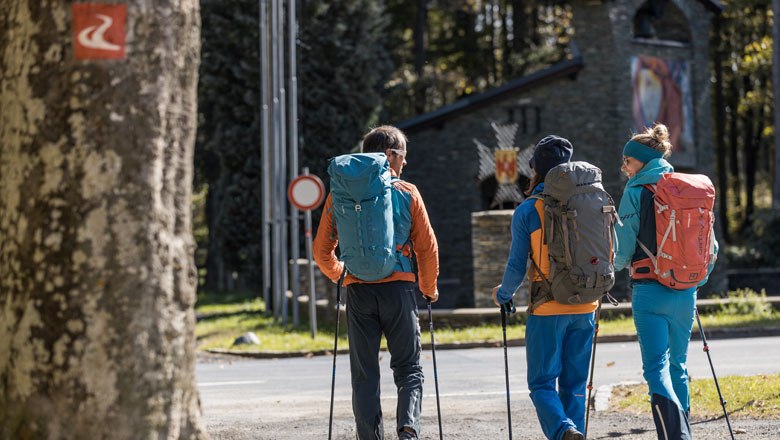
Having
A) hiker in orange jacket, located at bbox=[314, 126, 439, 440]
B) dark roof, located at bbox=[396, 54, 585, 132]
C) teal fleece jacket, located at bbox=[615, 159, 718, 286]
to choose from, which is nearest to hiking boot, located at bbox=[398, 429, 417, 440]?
hiker in orange jacket, located at bbox=[314, 126, 439, 440]

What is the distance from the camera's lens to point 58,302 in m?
4.02

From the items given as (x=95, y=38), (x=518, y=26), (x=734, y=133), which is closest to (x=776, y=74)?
(x=518, y=26)

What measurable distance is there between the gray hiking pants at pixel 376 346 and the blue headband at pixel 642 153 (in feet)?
4.76

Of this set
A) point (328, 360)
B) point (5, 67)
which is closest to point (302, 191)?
point (328, 360)

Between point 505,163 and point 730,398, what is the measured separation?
15.3 m

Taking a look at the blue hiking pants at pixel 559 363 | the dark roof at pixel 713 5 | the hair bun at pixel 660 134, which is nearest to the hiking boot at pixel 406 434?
the blue hiking pants at pixel 559 363

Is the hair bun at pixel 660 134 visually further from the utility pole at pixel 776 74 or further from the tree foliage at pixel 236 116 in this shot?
the utility pole at pixel 776 74

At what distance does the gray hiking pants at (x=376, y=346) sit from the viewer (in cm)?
658

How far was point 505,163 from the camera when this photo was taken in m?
24.3

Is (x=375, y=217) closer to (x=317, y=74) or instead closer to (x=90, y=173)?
(x=90, y=173)

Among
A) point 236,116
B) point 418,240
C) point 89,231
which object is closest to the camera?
point 89,231

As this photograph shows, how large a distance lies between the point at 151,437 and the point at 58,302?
57cm

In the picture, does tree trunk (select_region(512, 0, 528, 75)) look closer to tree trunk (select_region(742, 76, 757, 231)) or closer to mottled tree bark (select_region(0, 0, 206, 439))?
tree trunk (select_region(742, 76, 757, 231))

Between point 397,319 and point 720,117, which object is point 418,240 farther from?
point 720,117
